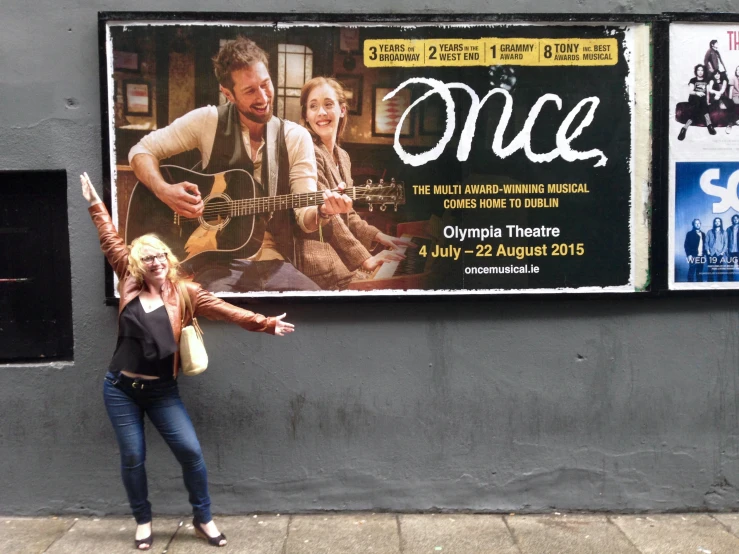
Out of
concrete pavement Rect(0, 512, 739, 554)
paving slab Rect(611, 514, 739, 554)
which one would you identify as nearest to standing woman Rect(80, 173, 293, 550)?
concrete pavement Rect(0, 512, 739, 554)

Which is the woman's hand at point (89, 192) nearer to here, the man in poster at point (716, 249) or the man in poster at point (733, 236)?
the man in poster at point (716, 249)

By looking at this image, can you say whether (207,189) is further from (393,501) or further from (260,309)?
(393,501)

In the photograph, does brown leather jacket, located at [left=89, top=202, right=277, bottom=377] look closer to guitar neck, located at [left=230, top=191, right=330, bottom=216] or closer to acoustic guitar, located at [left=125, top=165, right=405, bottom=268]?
acoustic guitar, located at [left=125, top=165, right=405, bottom=268]

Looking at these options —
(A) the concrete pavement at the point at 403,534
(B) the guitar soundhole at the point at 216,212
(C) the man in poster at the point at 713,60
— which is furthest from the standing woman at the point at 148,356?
(C) the man in poster at the point at 713,60

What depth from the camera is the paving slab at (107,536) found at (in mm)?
4461

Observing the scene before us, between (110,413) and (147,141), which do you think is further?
(147,141)

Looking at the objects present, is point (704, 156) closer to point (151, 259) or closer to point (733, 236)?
point (733, 236)

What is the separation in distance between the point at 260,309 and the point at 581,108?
273 centimetres

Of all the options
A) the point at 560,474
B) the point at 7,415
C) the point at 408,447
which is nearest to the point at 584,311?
the point at 560,474

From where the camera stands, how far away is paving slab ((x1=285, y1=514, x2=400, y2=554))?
4453 millimetres

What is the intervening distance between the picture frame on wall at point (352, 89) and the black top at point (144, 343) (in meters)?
1.96

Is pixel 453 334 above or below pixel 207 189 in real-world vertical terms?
below

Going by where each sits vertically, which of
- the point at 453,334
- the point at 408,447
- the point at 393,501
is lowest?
the point at 393,501

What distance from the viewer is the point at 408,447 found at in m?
5.04
